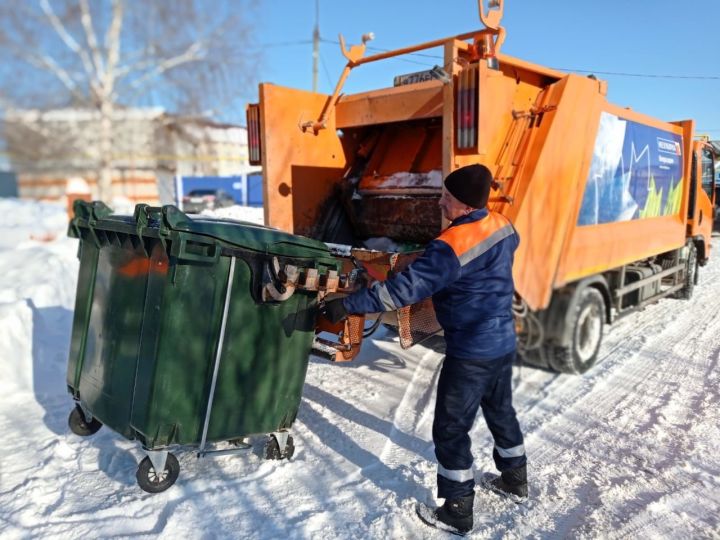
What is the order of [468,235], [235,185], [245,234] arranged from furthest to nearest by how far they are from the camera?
1. [235,185]
2. [245,234]
3. [468,235]

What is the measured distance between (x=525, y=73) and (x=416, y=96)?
0.79m

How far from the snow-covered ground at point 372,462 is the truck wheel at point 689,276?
3000 mm

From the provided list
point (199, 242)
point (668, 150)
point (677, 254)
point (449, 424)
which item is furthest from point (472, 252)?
point (677, 254)

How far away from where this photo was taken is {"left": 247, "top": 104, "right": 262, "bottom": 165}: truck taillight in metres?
4.44

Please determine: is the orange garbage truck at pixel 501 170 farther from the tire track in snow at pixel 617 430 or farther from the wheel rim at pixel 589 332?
the tire track in snow at pixel 617 430

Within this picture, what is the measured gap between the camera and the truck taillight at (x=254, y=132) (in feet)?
14.6

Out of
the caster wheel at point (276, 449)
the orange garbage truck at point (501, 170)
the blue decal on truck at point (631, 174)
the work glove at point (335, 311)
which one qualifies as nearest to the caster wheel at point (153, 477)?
the caster wheel at point (276, 449)

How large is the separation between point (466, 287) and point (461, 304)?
0.08 metres

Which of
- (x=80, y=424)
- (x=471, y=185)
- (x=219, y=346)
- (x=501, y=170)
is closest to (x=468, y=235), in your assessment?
(x=471, y=185)

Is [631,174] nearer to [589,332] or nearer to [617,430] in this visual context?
[589,332]

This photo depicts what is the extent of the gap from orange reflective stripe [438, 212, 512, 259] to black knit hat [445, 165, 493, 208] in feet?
0.30

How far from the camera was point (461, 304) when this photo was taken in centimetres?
242

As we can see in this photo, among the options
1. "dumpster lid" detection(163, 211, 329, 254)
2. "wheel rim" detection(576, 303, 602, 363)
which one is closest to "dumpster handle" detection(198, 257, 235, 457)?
"dumpster lid" detection(163, 211, 329, 254)

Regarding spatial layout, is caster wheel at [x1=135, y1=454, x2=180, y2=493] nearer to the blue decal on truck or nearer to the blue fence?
the blue decal on truck
